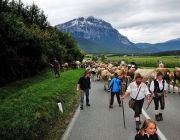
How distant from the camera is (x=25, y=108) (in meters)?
10.5

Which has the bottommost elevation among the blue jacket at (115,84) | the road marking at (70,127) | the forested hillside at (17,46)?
the road marking at (70,127)

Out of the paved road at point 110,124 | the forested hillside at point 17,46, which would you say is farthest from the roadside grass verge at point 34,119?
the forested hillside at point 17,46

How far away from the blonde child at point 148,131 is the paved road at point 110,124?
256 centimetres

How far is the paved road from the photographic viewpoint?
779cm

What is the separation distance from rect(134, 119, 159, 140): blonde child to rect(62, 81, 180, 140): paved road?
256 centimetres

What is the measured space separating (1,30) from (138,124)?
13193 mm

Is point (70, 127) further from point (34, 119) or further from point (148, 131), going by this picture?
point (148, 131)

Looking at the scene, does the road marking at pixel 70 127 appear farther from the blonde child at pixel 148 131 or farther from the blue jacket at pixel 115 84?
the blonde child at pixel 148 131

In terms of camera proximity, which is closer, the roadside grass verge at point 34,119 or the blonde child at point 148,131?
the blonde child at point 148,131

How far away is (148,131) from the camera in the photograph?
4.96 m

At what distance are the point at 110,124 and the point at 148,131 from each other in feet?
13.8

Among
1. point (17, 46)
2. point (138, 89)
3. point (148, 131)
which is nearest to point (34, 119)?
point (138, 89)

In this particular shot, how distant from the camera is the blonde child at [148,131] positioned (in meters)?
4.90

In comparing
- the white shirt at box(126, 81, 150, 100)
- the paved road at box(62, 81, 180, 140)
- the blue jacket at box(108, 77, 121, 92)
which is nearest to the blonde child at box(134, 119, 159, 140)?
the paved road at box(62, 81, 180, 140)
